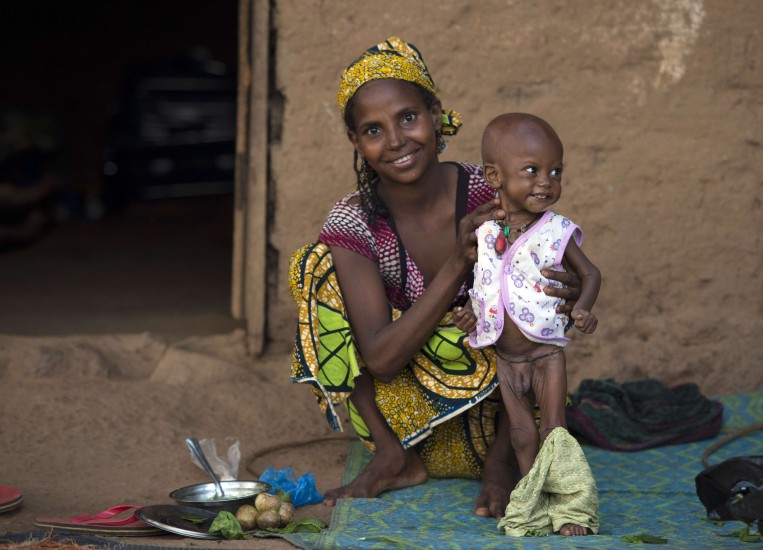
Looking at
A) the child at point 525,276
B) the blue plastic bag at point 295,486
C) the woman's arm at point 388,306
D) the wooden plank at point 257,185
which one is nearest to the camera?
the child at point 525,276

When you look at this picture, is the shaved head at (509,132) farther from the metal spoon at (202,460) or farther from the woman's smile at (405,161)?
the metal spoon at (202,460)

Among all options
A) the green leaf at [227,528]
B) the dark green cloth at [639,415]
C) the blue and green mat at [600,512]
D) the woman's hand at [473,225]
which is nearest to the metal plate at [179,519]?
the green leaf at [227,528]

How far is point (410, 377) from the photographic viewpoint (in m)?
3.17

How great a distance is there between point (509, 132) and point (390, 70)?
548mm

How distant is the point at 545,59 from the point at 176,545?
8.06 ft

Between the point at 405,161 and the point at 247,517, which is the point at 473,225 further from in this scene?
the point at 247,517

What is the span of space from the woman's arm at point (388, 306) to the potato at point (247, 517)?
548mm

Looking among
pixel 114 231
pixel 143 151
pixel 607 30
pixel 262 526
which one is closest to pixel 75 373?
pixel 262 526

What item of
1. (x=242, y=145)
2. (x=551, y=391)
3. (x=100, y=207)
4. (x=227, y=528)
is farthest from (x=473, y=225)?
(x=100, y=207)

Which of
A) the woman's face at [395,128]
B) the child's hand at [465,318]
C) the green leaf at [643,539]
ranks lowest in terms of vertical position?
the green leaf at [643,539]

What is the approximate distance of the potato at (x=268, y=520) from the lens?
2754 mm

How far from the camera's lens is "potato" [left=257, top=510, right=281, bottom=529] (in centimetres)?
275

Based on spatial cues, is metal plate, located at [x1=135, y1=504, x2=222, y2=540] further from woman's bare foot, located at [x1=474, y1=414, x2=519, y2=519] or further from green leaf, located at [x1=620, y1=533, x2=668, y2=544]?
green leaf, located at [x1=620, y1=533, x2=668, y2=544]

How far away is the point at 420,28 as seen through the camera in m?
4.11
